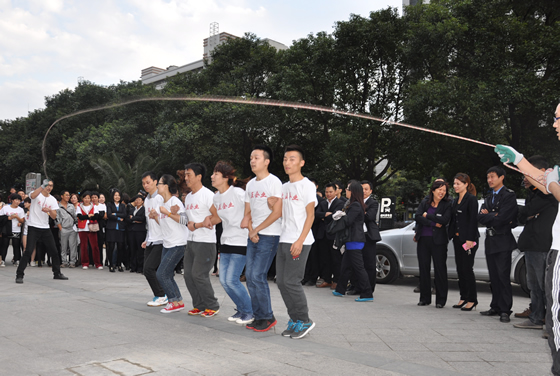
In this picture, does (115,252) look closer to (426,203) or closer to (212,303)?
(212,303)

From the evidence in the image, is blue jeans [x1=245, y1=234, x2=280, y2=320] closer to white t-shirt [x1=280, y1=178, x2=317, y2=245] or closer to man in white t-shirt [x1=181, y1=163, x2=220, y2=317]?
white t-shirt [x1=280, y1=178, x2=317, y2=245]

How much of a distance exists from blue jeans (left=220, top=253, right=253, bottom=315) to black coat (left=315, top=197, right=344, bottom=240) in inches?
152

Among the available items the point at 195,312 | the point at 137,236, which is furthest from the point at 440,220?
the point at 137,236

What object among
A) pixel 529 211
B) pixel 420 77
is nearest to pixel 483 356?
pixel 529 211

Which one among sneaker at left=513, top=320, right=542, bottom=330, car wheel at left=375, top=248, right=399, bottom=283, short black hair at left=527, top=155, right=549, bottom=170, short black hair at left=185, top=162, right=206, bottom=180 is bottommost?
sneaker at left=513, top=320, right=542, bottom=330

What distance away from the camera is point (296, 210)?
4918mm

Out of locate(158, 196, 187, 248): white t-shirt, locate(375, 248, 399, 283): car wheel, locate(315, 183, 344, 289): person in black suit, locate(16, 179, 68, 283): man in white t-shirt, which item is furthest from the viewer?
locate(375, 248, 399, 283): car wheel

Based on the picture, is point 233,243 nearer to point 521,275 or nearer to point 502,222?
point 502,222

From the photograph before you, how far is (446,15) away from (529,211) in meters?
14.0

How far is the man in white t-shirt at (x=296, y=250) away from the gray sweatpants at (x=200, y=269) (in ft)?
4.09

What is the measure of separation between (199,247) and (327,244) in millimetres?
4315

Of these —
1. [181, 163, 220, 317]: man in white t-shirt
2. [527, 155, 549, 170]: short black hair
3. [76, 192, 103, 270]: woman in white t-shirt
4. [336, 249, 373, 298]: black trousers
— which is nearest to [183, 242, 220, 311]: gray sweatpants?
[181, 163, 220, 317]: man in white t-shirt

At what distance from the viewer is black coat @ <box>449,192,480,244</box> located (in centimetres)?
678

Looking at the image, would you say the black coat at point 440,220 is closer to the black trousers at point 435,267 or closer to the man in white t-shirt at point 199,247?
the black trousers at point 435,267
